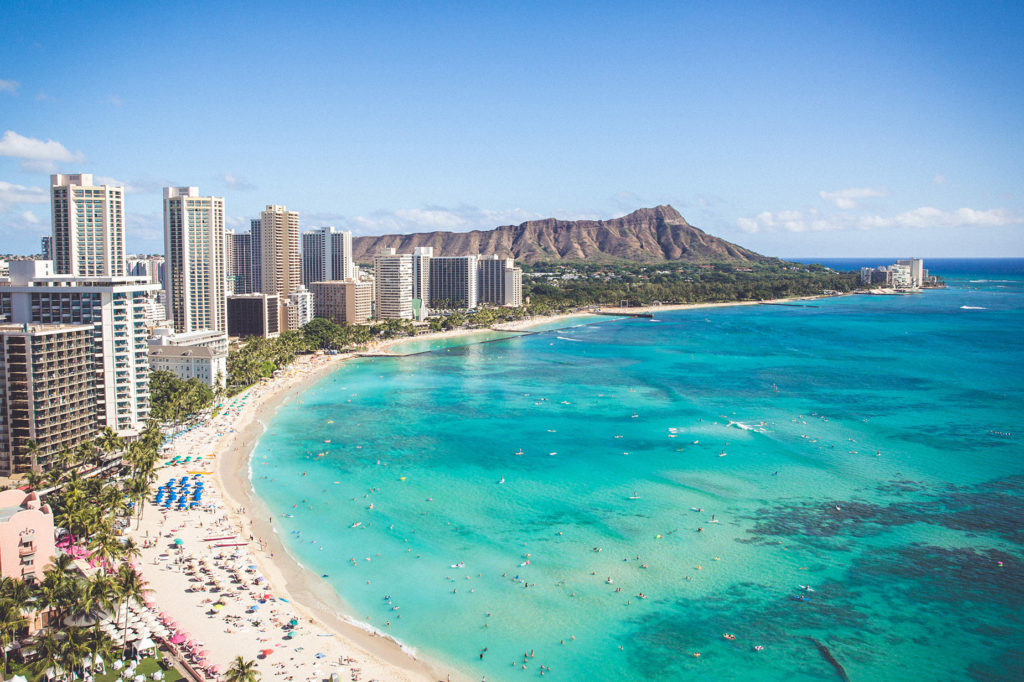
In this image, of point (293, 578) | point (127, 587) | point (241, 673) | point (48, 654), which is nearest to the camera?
point (241, 673)

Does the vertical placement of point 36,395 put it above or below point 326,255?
below

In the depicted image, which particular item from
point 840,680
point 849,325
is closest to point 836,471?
point 840,680

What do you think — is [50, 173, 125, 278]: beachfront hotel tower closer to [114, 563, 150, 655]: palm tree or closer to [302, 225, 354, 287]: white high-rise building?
[114, 563, 150, 655]: palm tree

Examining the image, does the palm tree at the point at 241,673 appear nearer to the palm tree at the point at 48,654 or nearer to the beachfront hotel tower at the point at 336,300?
the palm tree at the point at 48,654

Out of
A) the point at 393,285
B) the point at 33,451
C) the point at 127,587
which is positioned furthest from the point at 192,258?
the point at 127,587

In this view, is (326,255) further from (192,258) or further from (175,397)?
(175,397)

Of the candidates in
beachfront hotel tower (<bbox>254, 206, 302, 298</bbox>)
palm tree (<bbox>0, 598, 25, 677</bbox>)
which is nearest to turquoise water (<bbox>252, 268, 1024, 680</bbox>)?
palm tree (<bbox>0, 598, 25, 677</bbox>)

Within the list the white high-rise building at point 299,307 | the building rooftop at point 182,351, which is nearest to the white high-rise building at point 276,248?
the white high-rise building at point 299,307
